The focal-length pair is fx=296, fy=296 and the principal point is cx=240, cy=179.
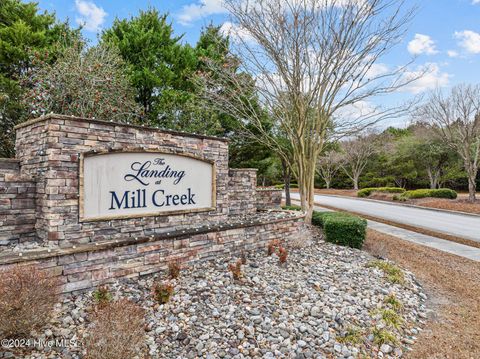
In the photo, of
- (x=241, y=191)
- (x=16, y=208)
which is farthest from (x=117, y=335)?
(x=241, y=191)

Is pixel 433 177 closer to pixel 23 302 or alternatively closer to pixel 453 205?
pixel 453 205

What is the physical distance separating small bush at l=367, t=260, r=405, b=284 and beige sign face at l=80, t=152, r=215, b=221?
3.39 metres

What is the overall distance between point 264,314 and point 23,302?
2461 mm

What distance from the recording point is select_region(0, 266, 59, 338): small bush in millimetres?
2498

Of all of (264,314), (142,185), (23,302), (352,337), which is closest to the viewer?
(23,302)

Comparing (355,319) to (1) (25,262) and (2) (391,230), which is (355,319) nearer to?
(1) (25,262)

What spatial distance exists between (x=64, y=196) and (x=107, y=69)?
19.1ft

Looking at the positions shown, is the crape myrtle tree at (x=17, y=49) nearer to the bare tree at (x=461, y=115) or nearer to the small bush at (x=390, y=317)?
the small bush at (x=390, y=317)

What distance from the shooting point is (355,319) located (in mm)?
3682

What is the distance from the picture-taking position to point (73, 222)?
4059 millimetres

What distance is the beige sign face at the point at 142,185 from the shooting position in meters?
4.25

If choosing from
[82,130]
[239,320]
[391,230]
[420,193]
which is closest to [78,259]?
[82,130]

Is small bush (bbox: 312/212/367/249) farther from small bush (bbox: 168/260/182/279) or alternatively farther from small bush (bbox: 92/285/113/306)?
small bush (bbox: 92/285/113/306)

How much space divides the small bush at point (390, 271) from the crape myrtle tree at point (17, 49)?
9.62m
